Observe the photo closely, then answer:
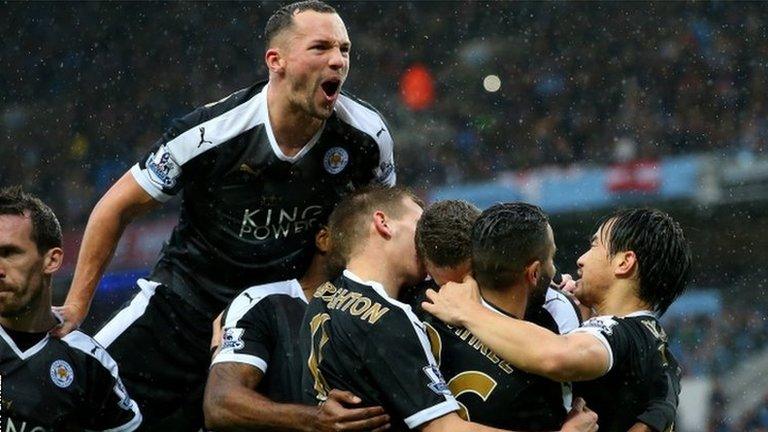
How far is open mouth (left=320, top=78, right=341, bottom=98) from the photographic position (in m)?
4.63

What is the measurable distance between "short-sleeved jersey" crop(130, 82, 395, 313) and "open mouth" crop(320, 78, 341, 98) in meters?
0.09

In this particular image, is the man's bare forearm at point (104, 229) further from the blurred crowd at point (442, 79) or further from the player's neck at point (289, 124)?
the blurred crowd at point (442, 79)

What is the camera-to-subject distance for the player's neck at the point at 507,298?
3.51 m

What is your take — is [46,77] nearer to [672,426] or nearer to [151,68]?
[151,68]

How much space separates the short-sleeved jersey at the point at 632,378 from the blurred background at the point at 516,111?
6.90 meters

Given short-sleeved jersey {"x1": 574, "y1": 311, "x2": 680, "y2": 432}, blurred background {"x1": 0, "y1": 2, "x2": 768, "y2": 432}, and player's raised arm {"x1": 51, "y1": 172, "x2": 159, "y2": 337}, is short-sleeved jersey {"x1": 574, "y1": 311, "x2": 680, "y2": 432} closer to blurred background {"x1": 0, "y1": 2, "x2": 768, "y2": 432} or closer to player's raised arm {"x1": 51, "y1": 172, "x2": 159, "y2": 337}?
player's raised arm {"x1": 51, "y1": 172, "x2": 159, "y2": 337}

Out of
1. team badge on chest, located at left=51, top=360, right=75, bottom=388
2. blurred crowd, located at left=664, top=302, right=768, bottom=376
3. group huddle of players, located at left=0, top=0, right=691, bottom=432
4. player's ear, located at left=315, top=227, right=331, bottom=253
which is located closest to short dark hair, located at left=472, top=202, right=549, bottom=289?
group huddle of players, located at left=0, top=0, right=691, bottom=432

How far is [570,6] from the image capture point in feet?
47.7

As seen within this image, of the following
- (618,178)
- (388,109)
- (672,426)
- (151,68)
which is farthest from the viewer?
(151,68)

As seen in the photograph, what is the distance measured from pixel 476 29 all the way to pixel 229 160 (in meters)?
10.4

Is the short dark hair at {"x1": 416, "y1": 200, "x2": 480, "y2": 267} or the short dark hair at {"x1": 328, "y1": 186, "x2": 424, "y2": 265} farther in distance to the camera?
the short dark hair at {"x1": 328, "y1": 186, "x2": 424, "y2": 265}

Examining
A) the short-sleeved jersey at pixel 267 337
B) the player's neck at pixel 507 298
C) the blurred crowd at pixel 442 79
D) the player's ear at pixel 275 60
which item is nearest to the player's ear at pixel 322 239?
the short-sleeved jersey at pixel 267 337

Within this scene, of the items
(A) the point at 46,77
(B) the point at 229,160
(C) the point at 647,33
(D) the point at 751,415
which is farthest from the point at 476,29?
(B) the point at 229,160

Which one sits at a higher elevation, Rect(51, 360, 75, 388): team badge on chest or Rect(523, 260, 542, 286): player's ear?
Rect(523, 260, 542, 286): player's ear
